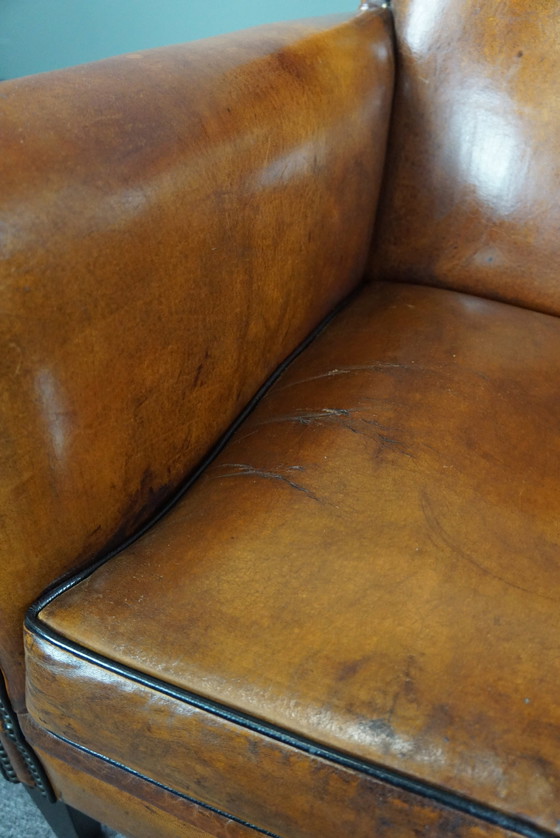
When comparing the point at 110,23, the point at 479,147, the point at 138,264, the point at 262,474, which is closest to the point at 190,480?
the point at 262,474

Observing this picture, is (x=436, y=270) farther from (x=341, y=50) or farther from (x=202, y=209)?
(x=202, y=209)

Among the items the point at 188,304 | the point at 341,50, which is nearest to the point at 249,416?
the point at 188,304

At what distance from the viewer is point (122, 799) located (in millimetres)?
554

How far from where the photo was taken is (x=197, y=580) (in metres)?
0.50

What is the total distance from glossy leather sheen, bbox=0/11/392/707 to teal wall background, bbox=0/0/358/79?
0.75m

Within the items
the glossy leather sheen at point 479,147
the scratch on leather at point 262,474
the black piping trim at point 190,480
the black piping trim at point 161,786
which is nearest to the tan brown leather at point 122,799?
the black piping trim at point 161,786

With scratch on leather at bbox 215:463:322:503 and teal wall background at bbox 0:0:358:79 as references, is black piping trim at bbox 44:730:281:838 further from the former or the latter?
teal wall background at bbox 0:0:358:79

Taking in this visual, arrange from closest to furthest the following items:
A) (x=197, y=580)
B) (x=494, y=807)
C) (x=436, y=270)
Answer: (x=494, y=807), (x=197, y=580), (x=436, y=270)

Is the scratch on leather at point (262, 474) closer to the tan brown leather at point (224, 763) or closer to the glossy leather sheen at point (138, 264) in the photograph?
the glossy leather sheen at point (138, 264)

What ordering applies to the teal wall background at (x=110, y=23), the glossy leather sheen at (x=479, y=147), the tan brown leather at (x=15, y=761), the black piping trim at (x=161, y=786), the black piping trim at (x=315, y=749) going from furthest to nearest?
the teal wall background at (x=110, y=23) < the glossy leather sheen at (x=479, y=147) < the tan brown leather at (x=15, y=761) < the black piping trim at (x=161, y=786) < the black piping trim at (x=315, y=749)

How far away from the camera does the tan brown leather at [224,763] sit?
0.41m

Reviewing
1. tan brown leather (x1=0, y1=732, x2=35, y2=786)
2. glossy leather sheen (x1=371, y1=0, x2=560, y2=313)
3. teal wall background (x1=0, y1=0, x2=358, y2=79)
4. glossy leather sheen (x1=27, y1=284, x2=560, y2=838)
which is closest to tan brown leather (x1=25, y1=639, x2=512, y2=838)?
glossy leather sheen (x1=27, y1=284, x2=560, y2=838)

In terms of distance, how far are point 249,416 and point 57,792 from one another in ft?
1.15

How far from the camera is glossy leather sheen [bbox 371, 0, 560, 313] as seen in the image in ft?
2.62
